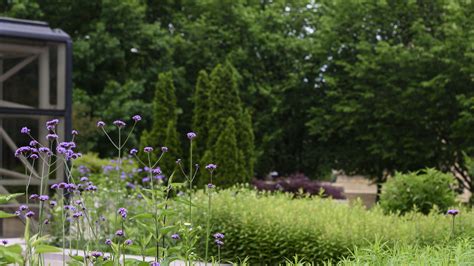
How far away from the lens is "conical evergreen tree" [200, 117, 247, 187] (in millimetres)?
13453

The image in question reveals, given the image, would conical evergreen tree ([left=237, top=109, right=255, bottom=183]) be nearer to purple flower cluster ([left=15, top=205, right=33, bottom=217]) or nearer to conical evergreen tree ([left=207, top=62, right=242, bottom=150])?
conical evergreen tree ([left=207, top=62, right=242, bottom=150])

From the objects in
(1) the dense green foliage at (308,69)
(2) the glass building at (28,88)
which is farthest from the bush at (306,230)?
(1) the dense green foliage at (308,69)

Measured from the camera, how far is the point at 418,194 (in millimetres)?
9148

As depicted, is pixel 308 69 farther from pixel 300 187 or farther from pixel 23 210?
pixel 23 210

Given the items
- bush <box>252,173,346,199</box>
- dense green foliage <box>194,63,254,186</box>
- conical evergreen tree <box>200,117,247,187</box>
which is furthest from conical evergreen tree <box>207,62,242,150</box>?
bush <box>252,173,346,199</box>

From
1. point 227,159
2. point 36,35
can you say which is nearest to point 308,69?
point 227,159

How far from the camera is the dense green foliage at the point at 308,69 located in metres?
16.0

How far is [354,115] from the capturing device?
16875 millimetres

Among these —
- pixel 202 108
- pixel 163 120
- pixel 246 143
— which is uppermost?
pixel 202 108

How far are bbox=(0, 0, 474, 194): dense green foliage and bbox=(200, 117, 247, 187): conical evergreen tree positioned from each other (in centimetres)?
261

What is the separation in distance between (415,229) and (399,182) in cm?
277

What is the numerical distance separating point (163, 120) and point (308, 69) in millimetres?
5023

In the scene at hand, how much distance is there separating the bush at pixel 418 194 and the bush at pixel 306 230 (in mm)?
1989

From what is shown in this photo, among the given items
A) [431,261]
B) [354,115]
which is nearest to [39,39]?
[431,261]
